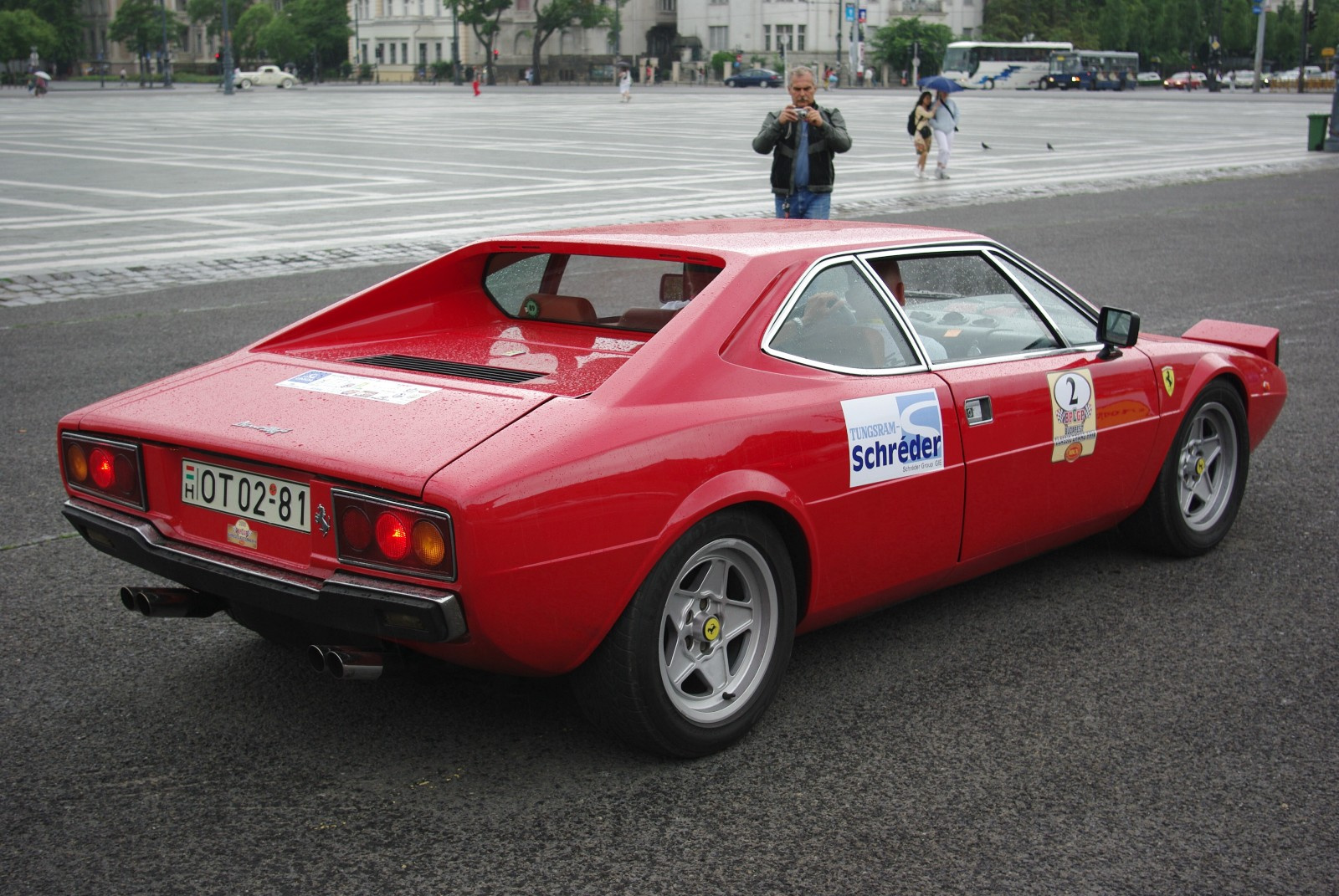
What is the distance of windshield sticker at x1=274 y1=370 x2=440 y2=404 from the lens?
3445 millimetres

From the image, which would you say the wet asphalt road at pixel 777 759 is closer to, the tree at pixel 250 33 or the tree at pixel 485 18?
the tree at pixel 485 18

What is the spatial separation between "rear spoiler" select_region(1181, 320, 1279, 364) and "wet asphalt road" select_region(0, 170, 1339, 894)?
2.30ft

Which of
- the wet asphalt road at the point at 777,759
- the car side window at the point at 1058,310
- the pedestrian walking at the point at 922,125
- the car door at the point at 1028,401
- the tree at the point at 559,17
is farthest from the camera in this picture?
the tree at the point at 559,17

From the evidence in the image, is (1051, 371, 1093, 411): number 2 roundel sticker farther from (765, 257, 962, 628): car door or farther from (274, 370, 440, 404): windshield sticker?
(274, 370, 440, 404): windshield sticker

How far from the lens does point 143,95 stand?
69000mm

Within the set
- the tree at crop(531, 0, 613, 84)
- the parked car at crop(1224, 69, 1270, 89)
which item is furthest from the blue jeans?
the tree at crop(531, 0, 613, 84)

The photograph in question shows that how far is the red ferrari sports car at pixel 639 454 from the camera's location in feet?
10.0

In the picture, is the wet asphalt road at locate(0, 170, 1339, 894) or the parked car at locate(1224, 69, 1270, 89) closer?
the wet asphalt road at locate(0, 170, 1339, 894)

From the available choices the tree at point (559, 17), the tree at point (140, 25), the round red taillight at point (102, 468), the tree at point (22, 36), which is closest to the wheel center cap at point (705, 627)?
the round red taillight at point (102, 468)

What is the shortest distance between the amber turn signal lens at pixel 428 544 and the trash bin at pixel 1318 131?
31.3 metres

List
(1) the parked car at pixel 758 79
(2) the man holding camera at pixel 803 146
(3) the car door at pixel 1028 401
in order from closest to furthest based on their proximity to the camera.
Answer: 1. (3) the car door at pixel 1028 401
2. (2) the man holding camera at pixel 803 146
3. (1) the parked car at pixel 758 79

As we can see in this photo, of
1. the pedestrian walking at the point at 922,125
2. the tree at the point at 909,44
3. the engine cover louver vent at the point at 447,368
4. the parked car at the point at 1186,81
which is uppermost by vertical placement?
the tree at the point at 909,44

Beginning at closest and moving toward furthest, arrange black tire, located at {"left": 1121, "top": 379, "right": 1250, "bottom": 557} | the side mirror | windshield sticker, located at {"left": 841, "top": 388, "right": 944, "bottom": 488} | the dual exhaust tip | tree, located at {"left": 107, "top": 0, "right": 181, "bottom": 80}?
1. the dual exhaust tip
2. windshield sticker, located at {"left": 841, "top": 388, "right": 944, "bottom": 488}
3. the side mirror
4. black tire, located at {"left": 1121, "top": 379, "right": 1250, "bottom": 557}
5. tree, located at {"left": 107, "top": 0, "right": 181, "bottom": 80}

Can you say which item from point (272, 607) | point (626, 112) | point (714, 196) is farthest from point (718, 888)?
point (626, 112)
